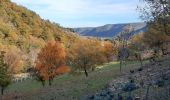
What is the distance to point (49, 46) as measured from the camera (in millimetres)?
82750

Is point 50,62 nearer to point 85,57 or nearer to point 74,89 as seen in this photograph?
point 85,57

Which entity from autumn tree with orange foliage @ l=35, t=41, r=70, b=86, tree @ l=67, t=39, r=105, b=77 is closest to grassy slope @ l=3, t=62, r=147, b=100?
tree @ l=67, t=39, r=105, b=77

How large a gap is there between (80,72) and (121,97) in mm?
A: 63863

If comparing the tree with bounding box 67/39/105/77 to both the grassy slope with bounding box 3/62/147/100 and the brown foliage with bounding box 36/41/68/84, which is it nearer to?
the brown foliage with bounding box 36/41/68/84

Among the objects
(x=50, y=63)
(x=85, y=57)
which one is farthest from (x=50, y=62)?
(x=85, y=57)

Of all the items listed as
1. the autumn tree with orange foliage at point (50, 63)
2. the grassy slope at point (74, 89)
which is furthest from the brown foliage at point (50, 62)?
the grassy slope at point (74, 89)

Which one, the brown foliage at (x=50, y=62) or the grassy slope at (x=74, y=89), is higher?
the brown foliage at (x=50, y=62)

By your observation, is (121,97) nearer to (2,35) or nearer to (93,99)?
(93,99)

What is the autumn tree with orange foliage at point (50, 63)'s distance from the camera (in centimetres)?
7912

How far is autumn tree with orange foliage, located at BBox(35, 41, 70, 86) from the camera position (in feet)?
260

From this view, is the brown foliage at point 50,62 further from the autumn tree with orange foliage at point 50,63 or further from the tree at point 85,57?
the tree at point 85,57

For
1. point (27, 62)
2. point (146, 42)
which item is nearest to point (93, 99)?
point (146, 42)

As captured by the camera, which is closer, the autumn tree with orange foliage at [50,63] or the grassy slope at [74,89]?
the grassy slope at [74,89]

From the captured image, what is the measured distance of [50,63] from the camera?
8056cm
